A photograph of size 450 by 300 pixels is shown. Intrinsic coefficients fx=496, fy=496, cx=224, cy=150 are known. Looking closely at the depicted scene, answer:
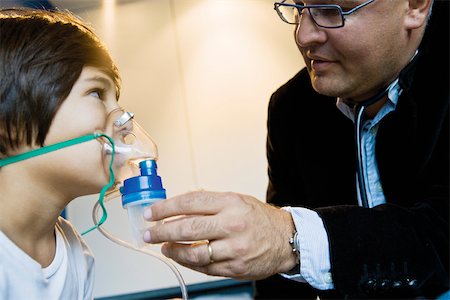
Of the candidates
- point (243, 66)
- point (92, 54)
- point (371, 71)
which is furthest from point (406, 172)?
point (243, 66)

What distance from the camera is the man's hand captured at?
758 mm

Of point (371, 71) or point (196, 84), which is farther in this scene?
point (196, 84)

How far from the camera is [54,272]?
3.45 ft

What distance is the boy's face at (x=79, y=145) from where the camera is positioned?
0.99m

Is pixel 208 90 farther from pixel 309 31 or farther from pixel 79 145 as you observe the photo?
pixel 79 145

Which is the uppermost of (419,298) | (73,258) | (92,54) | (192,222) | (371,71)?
(92,54)

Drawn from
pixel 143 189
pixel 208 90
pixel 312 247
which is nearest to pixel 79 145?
pixel 143 189

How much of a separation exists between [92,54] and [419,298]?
90 cm

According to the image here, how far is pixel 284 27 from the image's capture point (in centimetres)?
289

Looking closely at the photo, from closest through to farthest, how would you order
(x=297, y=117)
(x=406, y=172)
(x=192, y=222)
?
(x=192, y=222)
(x=406, y=172)
(x=297, y=117)

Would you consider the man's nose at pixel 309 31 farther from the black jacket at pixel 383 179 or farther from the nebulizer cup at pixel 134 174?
the nebulizer cup at pixel 134 174

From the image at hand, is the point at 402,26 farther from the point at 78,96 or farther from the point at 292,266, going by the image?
the point at 78,96

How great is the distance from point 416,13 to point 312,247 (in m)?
0.67

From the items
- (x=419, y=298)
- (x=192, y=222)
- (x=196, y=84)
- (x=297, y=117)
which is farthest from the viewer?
(x=196, y=84)
